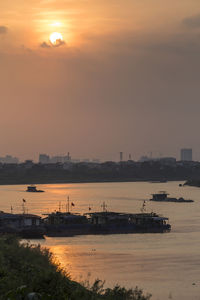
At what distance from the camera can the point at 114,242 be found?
176 ft

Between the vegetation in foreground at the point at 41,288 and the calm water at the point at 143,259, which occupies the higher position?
the vegetation in foreground at the point at 41,288

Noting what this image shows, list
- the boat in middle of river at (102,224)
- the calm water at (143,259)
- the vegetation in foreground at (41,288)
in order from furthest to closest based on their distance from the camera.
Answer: the boat in middle of river at (102,224) < the calm water at (143,259) < the vegetation in foreground at (41,288)

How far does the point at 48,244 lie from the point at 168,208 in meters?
43.7

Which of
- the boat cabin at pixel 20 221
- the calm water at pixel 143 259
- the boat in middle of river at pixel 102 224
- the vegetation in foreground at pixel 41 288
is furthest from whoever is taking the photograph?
the boat in middle of river at pixel 102 224

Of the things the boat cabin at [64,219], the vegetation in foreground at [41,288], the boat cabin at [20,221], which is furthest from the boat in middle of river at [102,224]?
the vegetation in foreground at [41,288]

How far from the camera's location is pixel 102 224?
204 feet

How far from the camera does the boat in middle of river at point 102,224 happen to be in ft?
199

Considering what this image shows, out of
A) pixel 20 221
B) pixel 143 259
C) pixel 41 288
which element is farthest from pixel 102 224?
pixel 41 288

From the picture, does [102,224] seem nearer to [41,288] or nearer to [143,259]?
[143,259]

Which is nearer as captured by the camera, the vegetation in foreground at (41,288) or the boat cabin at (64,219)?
the vegetation in foreground at (41,288)

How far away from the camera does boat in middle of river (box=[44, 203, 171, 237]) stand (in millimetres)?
60719

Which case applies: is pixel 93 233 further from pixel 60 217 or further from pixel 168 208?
pixel 168 208

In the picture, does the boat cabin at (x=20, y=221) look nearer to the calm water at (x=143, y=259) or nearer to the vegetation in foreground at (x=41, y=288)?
the calm water at (x=143, y=259)

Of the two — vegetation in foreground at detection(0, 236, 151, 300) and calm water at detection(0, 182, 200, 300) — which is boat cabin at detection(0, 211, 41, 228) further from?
vegetation in foreground at detection(0, 236, 151, 300)
